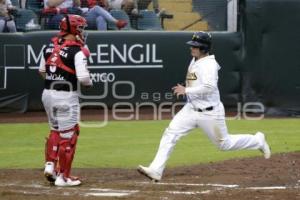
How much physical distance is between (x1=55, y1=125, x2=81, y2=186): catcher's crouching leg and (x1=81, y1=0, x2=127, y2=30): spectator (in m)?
8.64

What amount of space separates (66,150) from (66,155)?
57 millimetres


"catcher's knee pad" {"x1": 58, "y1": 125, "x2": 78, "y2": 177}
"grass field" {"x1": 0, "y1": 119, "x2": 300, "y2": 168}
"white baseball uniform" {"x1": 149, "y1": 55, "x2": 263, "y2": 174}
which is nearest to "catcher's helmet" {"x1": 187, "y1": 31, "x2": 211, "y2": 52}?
"white baseball uniform" {"x1": 149, "y1": 55, "x2": 263, "y2": 174}

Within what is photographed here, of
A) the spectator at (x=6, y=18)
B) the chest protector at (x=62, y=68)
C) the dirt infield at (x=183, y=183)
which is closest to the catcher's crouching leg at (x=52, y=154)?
the dirt infield at (x=183, y=183)

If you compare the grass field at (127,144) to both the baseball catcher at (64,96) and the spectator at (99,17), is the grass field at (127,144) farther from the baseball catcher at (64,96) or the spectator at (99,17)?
the spectator at (99,17)

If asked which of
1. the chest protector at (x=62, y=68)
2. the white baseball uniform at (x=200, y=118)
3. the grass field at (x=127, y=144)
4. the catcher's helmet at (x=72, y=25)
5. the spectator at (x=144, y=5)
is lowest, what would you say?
the grass field at (x=127, y=144)

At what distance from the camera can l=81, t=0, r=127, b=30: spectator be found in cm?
1692

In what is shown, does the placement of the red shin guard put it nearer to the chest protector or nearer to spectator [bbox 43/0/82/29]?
the chest protector

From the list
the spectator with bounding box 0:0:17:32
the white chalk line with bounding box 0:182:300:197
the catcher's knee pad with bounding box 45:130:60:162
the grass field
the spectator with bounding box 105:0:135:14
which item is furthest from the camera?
the spectator with bounding box 105:0:135:14

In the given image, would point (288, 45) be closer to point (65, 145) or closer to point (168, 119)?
point (168, 119)

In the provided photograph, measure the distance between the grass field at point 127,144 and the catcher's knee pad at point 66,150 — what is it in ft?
5.82

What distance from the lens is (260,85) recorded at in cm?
1692

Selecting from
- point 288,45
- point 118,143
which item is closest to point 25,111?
point 118,143

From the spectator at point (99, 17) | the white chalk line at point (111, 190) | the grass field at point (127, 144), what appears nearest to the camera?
the white chalk line at point (111, 190)

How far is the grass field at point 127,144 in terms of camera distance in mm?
10805
